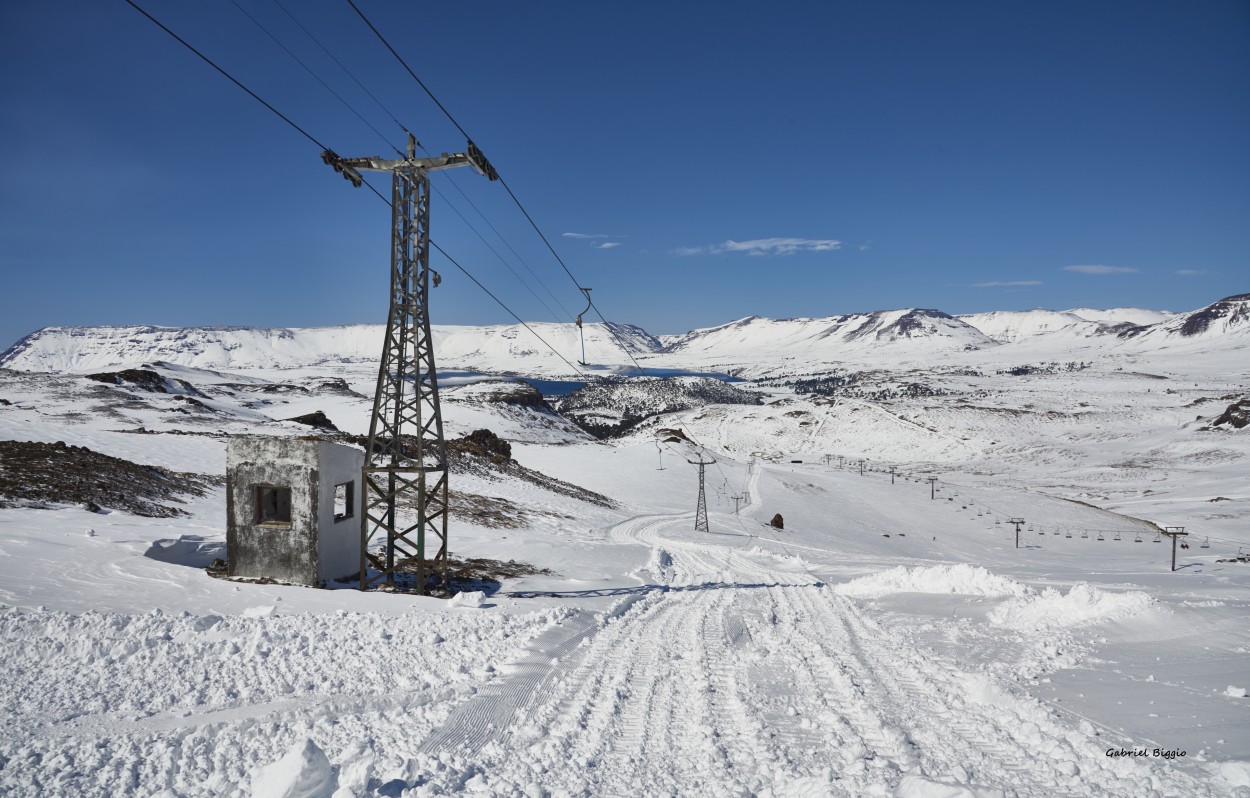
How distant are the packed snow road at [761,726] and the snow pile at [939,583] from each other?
5.01 meters

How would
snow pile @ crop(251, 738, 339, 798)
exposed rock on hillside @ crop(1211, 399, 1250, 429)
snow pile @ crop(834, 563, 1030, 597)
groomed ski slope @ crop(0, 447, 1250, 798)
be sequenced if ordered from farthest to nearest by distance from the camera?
exposed rock on hillside @ crop(1211, 399, 1250, 429)
snow pile @ crop(834, 563, 1030, 597)
groomed ski slope @ crop(0, 447, 1250, 798)
snow pile @ crop(251, 738, 339, 798)

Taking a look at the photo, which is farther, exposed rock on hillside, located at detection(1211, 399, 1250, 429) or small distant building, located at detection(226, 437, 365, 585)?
exposed rock on hillside, located at detection(1211, 399, 1250, 429)

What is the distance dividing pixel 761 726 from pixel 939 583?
11.5 meters

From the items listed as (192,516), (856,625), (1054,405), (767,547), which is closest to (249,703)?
(856,625)

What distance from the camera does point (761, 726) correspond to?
8.37 meters

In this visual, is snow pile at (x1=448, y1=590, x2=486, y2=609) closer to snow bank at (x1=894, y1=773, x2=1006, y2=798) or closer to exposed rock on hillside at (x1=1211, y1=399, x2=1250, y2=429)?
snow bank at (x1=894, y1=773, x2=1006, y2=798)

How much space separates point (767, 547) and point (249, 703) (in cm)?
2696

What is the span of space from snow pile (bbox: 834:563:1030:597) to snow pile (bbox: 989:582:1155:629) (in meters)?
1.62

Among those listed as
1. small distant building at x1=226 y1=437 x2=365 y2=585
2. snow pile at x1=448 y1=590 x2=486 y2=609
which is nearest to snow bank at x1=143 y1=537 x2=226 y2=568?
small distant building at x1=226 y1=437 x2=365 y2=585

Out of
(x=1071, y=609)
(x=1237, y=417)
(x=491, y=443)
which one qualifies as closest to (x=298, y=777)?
(x=1071, y=609)

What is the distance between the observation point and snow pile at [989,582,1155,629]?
13156 millimetres

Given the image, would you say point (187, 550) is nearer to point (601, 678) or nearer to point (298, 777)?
point (601, 678)

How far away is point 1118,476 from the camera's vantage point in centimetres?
8106

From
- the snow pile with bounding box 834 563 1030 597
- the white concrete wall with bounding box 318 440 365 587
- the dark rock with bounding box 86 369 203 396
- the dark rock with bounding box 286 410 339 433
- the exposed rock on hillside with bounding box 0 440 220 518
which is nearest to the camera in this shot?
the white concrete wall with bounding box 318 440 365 587
